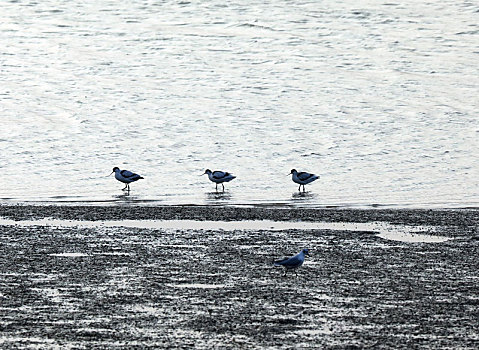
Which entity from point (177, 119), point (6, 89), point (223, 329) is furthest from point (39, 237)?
point (6, 89)

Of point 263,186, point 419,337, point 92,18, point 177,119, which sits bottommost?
point 419,337

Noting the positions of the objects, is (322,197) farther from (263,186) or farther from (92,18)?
(92,18)

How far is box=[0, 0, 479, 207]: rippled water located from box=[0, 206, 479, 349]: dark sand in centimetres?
681

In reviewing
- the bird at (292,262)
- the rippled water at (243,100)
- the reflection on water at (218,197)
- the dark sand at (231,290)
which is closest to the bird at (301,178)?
the rippled water at (243,100)

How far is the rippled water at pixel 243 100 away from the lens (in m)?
28.2

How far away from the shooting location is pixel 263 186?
27.5 metres

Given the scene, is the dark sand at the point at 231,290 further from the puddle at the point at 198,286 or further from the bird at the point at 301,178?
the bird at the point at 301,178

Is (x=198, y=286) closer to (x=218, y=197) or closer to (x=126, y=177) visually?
(x=218, y=197)

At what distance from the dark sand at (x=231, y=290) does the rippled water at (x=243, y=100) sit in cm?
681

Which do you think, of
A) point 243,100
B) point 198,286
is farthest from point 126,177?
point 243,100

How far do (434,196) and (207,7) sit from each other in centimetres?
5791

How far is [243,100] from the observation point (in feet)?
160

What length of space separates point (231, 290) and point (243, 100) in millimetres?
36108

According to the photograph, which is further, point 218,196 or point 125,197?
point 218,196
